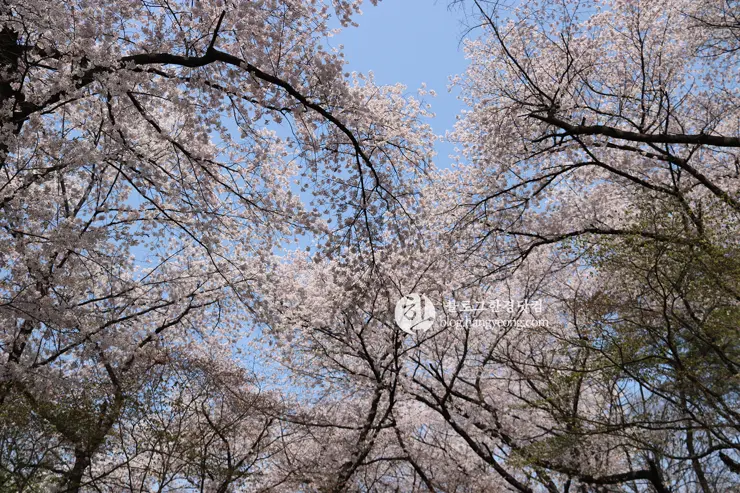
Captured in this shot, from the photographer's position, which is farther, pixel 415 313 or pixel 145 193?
pixel 415 313

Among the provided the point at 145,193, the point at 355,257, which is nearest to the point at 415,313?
the point at 355,257

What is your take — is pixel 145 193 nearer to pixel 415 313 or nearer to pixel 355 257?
Answer: pixel 355 257

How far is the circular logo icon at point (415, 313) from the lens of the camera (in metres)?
10.7

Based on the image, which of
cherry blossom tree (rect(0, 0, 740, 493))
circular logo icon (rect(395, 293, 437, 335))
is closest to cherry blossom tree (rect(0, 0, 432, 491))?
cherry blossom tree (rect(0, 0, 740, 493))

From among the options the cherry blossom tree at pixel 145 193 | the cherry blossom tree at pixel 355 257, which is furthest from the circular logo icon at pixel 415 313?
the cherry blossom tree at pixel 145 193

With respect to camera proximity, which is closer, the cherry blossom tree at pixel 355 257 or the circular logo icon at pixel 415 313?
the cherry blossom tree at pixel 355 257

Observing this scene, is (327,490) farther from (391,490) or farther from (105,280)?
(105,280)

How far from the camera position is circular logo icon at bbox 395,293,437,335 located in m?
10.7

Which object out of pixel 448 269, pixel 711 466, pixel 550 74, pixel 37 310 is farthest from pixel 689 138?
pixel 37 310

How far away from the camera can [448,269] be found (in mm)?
10688

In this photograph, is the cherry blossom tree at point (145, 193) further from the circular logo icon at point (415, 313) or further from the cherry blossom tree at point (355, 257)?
the circular logo icon at point (415, 313)

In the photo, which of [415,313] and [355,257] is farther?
[415,313]

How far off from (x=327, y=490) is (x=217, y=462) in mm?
1854

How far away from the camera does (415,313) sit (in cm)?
1084
